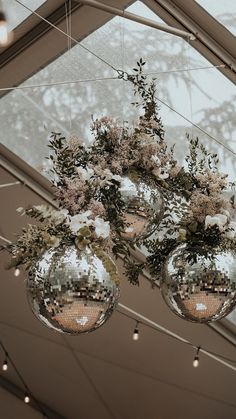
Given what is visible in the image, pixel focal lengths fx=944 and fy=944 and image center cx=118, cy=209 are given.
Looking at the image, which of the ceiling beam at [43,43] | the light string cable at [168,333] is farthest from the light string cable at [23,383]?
the ceiling beam at [43,43]

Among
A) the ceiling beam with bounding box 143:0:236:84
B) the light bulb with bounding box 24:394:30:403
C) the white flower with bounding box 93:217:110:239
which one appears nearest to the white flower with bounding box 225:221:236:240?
the white flower with bounding box 93:217:110:239

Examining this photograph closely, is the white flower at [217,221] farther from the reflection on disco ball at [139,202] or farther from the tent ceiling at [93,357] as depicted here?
the tent ceiling at [93,357]

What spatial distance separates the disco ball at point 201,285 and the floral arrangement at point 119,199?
54mm

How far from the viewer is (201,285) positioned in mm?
3463

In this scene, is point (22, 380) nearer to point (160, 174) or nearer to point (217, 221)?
point (160, 174)

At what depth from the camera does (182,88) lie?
20.2 feet

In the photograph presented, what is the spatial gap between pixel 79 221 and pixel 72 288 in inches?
9.3

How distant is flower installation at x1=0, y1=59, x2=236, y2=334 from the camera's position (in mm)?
3195

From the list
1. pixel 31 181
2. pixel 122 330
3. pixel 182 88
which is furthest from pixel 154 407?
pixel 182 88

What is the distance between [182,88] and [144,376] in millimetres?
4512

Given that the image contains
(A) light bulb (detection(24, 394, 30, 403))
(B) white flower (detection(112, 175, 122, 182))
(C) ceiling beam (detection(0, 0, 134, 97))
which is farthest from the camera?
(A) light bulb (detection(24, 394, 30, 403))

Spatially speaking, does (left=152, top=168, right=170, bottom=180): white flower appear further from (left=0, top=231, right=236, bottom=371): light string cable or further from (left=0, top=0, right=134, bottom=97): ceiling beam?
(left=0, top=231, right=236, bottom=371): light string cable

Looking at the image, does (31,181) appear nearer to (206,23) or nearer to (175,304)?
(206,23)

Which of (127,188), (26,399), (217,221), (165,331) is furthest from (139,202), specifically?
(26,399)
